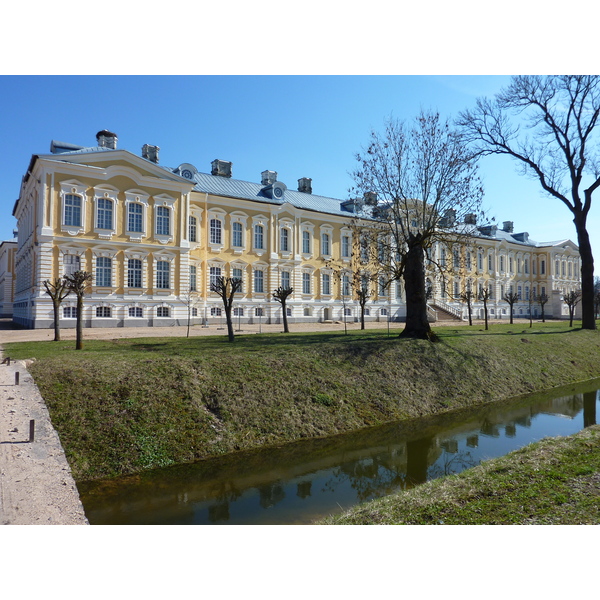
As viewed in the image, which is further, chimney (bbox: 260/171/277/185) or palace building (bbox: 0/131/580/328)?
chimney (bbox: 260/171/277/185)

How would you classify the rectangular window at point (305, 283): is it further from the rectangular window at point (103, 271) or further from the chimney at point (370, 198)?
the chimney at point (370, 198)

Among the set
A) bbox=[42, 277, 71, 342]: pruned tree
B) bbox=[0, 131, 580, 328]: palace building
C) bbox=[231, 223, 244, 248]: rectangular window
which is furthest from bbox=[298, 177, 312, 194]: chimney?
bbox=[42, 277, 71, 342]: pruned tree

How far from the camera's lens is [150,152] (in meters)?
33.5

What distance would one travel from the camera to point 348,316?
39.2 meters

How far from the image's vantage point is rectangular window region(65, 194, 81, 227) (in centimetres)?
2656

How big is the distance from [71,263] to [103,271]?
1.79 meters

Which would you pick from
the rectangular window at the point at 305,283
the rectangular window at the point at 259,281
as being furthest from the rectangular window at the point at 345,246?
the rectangular window at the point at 259,281

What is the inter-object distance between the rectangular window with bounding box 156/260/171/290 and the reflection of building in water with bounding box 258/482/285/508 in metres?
23.8

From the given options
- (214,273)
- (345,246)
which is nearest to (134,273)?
(214,273)

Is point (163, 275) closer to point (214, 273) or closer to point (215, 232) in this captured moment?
point (214, 273)

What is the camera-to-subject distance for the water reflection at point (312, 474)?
6.73 m

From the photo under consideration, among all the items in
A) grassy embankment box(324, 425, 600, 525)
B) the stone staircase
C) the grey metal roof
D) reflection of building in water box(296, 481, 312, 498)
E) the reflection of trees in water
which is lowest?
the reflection of trees in water

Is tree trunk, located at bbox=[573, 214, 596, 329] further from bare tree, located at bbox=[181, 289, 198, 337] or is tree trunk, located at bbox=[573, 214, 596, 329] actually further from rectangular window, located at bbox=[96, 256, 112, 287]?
rectangular window, located at bbox=[96, 256, 112, 287]

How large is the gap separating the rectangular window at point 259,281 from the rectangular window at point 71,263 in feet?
41.9
